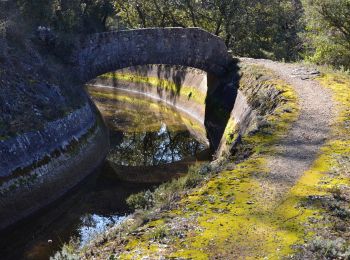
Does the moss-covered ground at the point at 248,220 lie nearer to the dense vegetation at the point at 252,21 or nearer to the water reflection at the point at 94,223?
the water reflection at the point at 94,223

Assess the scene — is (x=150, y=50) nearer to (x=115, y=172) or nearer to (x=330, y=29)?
(x=115, y=172)

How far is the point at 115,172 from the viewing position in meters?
30.0

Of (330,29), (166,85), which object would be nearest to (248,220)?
(330,29)

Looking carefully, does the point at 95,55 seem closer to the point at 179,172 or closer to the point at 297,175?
the point at 179,172

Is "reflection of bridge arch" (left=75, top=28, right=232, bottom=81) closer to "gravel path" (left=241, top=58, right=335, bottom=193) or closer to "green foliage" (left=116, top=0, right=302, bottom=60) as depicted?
→ "gravel path" (left=241, top=58, right=335, bottom=193)

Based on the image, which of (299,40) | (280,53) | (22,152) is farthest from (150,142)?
(299,40)

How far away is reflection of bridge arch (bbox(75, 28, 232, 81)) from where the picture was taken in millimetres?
36031

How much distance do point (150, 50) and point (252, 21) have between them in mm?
16884

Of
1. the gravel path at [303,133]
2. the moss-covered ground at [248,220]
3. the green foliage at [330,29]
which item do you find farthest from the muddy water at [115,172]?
the green foliage at [330,29]

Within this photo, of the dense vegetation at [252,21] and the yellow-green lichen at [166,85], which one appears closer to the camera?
the dense vegetation at [252,21]

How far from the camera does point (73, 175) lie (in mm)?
26969

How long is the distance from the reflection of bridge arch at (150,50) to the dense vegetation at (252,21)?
12.5ft

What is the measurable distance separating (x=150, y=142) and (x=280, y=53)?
776 inches

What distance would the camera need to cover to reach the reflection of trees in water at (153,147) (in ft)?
110
